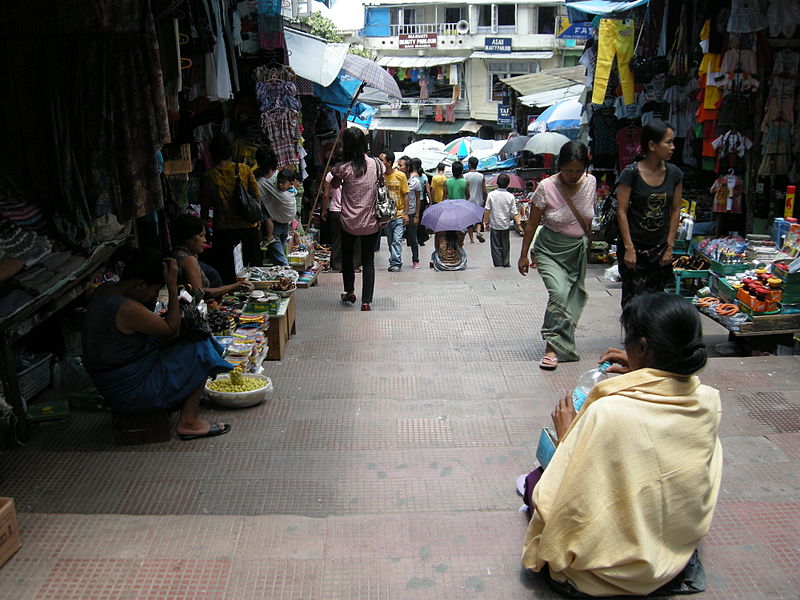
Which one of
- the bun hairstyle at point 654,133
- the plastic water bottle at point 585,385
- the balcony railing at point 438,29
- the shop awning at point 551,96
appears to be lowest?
the plastic water bottle at point 585,385

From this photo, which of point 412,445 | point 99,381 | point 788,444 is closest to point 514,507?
point 412,445

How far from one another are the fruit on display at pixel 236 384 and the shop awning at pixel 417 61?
3356cm

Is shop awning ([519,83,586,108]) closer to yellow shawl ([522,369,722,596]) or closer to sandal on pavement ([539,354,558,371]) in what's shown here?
sandal on pavement ([539,354,558,371])

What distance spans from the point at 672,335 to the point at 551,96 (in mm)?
18353

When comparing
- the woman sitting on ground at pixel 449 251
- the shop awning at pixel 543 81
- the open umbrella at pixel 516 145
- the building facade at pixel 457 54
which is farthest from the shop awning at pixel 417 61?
the woman sitting on ground at pixel 449 251

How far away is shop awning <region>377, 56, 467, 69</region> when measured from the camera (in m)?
36.5

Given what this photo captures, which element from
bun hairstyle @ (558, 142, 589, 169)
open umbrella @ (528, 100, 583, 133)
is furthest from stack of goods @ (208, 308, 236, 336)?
open umbrella @ (528, 100, 583, 133)

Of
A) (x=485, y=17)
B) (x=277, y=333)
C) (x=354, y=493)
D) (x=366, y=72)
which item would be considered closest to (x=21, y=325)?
(x=277, y=333)

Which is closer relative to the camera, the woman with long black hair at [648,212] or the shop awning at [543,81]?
the woman with long black hair at [648,212]

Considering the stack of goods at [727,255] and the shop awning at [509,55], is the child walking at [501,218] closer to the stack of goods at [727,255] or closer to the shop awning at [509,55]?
the stack of goods at [727,255]

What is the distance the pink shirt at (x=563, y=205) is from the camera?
5617 millimetres

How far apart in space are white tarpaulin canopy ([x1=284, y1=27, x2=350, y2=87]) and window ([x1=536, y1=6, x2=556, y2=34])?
28.1 m

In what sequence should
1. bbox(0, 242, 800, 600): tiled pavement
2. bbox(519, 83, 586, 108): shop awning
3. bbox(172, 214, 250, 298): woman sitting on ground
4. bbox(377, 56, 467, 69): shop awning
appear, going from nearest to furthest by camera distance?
bbox(0, 242, 800, 600): tiled pavement
bbox(172, 214, 250, 298): woman sitting on ground
bbox(519, 83, 586, 108): shop awning
bbox(377, 56, 467, 69): shop awning

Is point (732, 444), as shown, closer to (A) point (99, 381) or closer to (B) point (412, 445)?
(B) point (412, 445)
